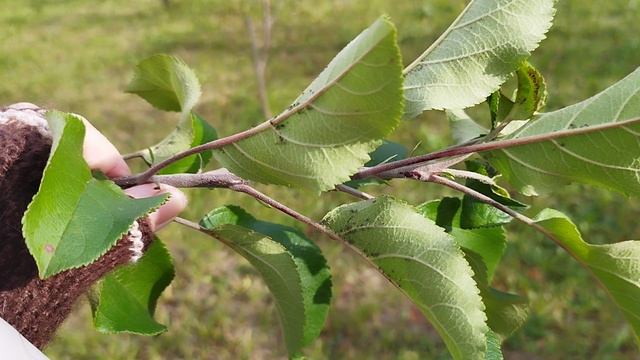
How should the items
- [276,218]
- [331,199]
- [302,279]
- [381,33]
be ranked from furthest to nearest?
1. [331,199]
2. [276,218]
3. [302,279]
4. [381,33]

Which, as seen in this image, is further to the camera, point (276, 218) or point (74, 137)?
point (276, 218)

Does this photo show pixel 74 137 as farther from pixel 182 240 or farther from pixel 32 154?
pixel 182 240

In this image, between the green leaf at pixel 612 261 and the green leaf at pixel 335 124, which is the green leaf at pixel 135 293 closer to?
the green leaf at pixel 335 124

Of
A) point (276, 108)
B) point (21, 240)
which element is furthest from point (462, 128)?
point (276, 108)

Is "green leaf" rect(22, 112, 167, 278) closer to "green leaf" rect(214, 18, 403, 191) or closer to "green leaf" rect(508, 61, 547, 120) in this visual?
"green leaf" rect(214, 18, 403, 191)

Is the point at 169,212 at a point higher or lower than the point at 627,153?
lower

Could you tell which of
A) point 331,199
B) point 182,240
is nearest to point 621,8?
point 331,199
